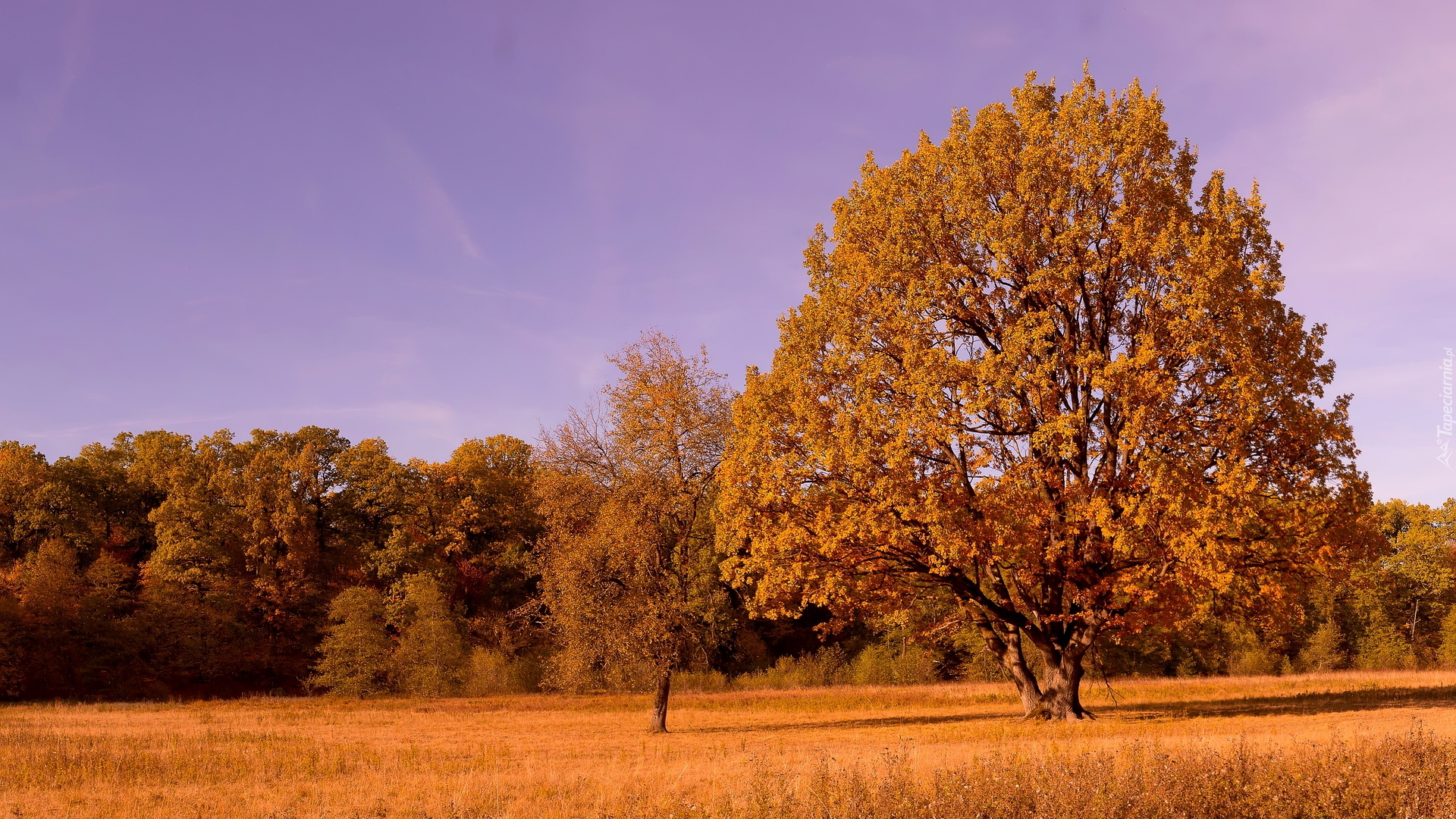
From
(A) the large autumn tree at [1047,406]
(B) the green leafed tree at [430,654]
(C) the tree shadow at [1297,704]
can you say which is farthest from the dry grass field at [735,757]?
(B) the green leafed tree at [430,654]

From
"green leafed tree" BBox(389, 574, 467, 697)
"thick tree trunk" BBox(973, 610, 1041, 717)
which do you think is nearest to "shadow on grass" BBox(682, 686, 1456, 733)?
"thick tree trunk" BBox(973, 610, 1041, 717)

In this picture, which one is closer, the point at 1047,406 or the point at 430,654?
the point at 1047,406

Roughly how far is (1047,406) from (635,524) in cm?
1164

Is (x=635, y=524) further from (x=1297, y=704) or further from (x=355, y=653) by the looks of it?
(x=355, y=653)

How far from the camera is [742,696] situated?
4566 cm

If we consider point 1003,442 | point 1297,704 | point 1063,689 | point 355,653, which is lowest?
point 1297,704

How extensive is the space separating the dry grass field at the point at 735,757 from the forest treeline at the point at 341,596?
403 inches

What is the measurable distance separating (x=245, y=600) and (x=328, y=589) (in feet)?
17.2

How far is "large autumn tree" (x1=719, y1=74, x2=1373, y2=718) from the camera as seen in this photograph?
2269cm

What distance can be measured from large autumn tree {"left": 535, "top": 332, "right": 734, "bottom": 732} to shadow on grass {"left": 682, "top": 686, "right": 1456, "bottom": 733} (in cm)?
430

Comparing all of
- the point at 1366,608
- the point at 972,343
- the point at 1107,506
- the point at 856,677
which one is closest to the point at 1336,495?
the point at 1107,506

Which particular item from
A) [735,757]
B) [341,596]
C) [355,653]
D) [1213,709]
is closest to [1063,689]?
[1213,709]

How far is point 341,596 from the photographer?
167ft

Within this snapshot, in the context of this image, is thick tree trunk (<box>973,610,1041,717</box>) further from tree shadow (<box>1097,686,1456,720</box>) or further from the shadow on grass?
tree shadow (<box>1097,686,1456,720</box>)
